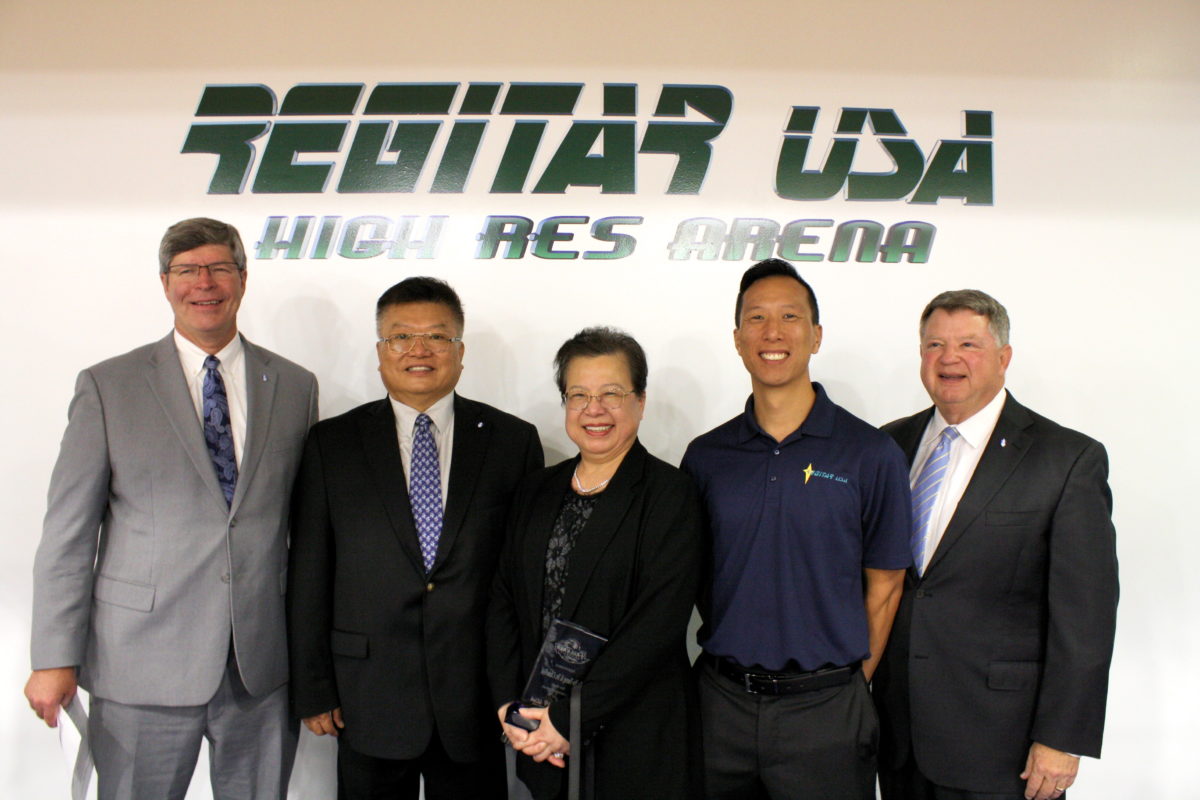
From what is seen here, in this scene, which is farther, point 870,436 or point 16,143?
point 16,143

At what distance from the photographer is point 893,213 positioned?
10.9ft

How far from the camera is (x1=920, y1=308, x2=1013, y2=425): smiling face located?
2357mm

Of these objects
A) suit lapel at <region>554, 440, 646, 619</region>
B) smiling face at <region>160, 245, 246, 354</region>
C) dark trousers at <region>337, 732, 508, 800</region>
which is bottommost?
dark trousers at <region>337, 732, 508, 800</region>

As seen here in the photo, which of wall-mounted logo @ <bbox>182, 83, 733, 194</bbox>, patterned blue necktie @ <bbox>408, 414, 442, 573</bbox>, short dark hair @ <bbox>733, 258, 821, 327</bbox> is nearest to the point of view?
short dark hair @ <bbox>733, 258, 821, 327</bbox>

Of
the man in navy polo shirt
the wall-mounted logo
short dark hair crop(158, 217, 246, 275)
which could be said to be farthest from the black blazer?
the wall-mounted logo

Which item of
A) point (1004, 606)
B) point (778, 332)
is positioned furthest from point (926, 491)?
point (778, 332)

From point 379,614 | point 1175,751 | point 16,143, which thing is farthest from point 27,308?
point 1175,751

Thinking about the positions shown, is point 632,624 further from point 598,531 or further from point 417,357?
point 417,357

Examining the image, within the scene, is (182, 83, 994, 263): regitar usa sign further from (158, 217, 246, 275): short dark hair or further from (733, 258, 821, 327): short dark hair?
(733, 258, 821, 327): short dark hair

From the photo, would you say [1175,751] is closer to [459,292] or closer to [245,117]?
[459,292]

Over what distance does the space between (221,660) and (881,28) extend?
10.9 ft

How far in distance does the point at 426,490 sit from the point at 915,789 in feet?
5.55

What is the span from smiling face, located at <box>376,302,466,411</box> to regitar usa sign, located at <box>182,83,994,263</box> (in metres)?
0.92

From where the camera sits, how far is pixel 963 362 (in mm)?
2359
